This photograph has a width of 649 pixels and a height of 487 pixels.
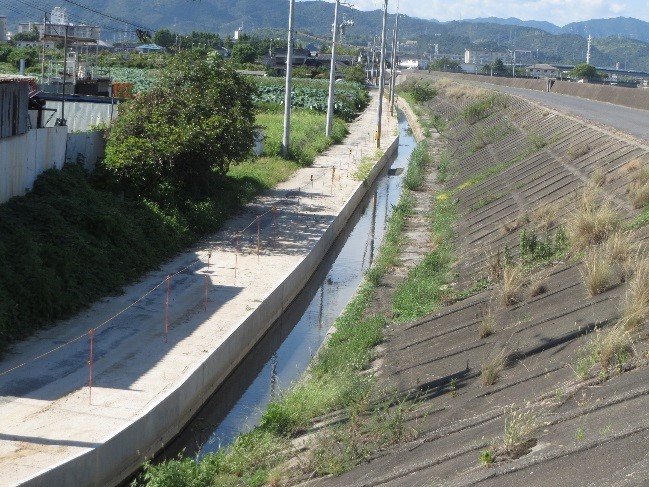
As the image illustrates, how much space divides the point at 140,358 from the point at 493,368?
21.4ft

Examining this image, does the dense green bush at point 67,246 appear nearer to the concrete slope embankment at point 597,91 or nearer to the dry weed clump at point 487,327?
the dry weed clump at point 487,327

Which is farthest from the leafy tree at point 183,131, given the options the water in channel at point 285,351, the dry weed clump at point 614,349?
the dry weed clump at point 614,349

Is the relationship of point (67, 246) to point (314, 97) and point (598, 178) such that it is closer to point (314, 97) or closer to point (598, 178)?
point (598, 178)

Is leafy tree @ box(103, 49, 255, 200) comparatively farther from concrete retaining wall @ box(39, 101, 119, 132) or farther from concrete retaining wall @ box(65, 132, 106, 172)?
concrete retaining wall @ box(39, 101, 119, 132)

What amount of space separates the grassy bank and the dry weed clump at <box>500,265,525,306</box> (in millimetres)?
7487

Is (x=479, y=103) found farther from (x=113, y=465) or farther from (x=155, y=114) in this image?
(x=113, y=465)

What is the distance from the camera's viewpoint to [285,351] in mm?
19109

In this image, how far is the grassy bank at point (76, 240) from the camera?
16844 millimetres

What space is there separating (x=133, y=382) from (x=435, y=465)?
690 cm

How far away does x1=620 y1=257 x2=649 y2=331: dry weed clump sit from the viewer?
1055 centimetres

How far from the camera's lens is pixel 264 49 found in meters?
149

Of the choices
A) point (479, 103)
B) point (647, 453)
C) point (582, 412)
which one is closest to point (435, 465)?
point (582, 412)

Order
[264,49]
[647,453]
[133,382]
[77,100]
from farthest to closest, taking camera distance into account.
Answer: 1. [264,49]
2. [77,100]
3. [133,382]
4. [647,453]

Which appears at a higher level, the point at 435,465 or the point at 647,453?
the point at 647,453
